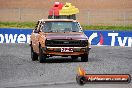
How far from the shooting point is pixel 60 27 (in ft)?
75.9

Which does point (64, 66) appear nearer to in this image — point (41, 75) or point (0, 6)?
point (41, 75)

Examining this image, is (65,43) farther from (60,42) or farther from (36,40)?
(36,40)

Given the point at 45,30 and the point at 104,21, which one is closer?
the point at 45,30

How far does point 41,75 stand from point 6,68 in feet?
9.43

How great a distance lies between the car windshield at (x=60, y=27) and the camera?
75.5 feet

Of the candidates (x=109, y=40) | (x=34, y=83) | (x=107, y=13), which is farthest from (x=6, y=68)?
(x=107, y=13)

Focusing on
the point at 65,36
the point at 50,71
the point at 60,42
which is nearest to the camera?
the point at 50,71

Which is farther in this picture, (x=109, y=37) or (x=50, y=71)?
(x=109, y=37)

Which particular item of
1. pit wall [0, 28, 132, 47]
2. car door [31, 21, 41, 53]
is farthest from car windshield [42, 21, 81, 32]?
pit wall [0, 28, 132, 47]

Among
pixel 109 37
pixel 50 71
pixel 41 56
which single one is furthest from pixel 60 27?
pixel 109 37

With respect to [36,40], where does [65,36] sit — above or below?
above

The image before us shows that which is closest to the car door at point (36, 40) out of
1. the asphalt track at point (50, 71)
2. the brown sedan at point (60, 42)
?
the brown sedan at point (60, 42)

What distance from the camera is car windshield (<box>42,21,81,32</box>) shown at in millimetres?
23016

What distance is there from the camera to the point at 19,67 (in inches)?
815
